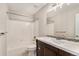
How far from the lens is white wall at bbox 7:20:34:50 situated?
1328 millimetres

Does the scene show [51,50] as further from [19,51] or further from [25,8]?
[25,8]

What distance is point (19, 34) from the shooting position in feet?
4.45

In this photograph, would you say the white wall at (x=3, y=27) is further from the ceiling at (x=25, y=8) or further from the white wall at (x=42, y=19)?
the white wall at (x=42, y=19)

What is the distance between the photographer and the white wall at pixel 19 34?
1.33 meters

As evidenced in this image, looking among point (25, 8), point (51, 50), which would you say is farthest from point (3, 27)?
point (51, 50)

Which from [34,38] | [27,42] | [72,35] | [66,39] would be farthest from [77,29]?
[27,42]

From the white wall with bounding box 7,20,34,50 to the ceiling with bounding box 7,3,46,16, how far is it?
15cm

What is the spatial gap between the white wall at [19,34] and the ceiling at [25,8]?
0.15 meters

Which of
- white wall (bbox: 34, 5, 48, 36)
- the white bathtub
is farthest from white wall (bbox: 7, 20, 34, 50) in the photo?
white wall (bbox: 34, 5, 48, 36)

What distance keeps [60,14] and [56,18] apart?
9 centimetres

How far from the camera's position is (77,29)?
130 cm

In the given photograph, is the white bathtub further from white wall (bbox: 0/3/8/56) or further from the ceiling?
the ceiling

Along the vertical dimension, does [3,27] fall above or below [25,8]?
below

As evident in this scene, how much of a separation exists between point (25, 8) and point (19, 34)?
404mm
